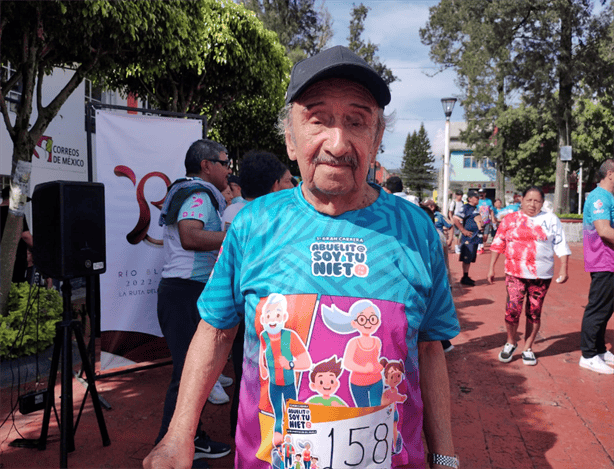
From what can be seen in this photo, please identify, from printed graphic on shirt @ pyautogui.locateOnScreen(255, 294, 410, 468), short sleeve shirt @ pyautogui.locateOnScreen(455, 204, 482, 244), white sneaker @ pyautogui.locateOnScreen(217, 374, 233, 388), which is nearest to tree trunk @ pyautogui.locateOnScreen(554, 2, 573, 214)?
short sleeve shirt @ pyautogui.locateOnScreen(455, 204, 482, 244)

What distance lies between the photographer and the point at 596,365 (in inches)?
205

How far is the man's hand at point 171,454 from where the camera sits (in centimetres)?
135

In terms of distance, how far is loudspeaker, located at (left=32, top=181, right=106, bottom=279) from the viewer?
131 inches

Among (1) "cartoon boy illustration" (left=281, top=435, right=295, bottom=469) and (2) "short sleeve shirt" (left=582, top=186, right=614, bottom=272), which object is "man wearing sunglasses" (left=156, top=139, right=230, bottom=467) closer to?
(1) "cartoon boy illustration" (left=281, top=435, right=295, bottom=469)

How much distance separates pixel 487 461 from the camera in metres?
3.36

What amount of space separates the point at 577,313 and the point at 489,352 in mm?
3008

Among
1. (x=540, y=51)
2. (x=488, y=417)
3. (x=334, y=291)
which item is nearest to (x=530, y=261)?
(x=488, y=417)

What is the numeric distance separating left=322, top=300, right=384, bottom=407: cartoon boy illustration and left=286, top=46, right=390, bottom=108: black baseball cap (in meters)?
0.62

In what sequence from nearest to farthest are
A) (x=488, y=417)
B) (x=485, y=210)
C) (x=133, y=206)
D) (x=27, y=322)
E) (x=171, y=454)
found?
(x=171, y=454) < (x=488, y=417) < (x=133, y=206) < (x=27, y=322) < (x=485, y=210)

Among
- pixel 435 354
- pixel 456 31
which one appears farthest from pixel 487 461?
pixel 456 31

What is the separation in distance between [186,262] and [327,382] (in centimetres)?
215

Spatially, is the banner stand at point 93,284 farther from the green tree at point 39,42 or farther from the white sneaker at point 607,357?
the white sneaker at point 607,357

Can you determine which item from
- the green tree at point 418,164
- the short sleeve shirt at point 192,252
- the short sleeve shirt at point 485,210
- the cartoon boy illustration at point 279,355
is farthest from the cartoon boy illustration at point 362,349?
the green tree at point 418,164

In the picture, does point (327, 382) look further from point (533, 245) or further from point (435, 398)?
point (533, 245)
